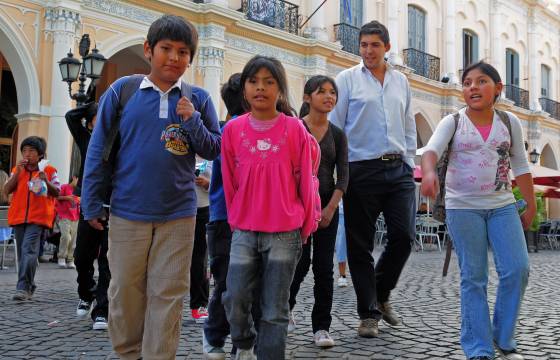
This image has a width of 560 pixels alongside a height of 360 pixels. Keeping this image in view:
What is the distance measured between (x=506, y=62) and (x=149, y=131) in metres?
26.8

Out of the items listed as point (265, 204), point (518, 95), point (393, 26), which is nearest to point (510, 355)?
point (265, 204)

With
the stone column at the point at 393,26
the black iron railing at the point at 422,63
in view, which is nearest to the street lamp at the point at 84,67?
the stone column at the point at 393,26

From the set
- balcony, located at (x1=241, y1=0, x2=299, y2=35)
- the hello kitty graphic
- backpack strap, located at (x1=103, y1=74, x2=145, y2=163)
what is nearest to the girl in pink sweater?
backpack strap, located at (x1=103, y1=74, x2=145, y2=163)

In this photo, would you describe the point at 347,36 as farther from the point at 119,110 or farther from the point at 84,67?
the point at 119,110

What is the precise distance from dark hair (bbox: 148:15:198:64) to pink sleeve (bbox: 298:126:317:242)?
2.37ft

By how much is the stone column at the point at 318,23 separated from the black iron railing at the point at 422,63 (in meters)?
4.56

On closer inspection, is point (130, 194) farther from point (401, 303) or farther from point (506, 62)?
point (506, 62)

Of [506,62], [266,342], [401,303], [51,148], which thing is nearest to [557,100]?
[506,62]

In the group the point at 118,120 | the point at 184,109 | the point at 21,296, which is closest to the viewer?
the point at 184,109

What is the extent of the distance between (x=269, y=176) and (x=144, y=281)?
2.55 feet

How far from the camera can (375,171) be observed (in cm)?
405

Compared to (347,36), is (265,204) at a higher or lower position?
lower

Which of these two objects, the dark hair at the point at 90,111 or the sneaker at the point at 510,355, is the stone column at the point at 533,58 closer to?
the dark hair at the point at 90,111

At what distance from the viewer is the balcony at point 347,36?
723 inches
